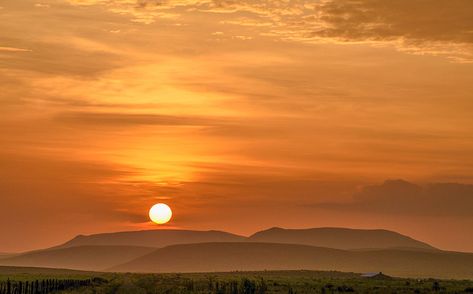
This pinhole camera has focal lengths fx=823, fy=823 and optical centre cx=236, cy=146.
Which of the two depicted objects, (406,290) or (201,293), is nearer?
(201,293)

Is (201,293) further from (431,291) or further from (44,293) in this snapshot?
(431,291)

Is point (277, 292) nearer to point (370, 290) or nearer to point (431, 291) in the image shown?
point (370, 290)

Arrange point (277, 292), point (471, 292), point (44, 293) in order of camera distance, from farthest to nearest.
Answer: point (471, 292)
point (277, 292)
point (44, 293)

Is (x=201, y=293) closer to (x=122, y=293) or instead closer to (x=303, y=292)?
(x=122, y=293)

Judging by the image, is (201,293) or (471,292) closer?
(201,293)

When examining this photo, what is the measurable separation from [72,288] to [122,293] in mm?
11239

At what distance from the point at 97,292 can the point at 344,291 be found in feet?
76.9

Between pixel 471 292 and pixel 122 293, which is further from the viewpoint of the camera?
pixel 471 292

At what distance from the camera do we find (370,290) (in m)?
81.0

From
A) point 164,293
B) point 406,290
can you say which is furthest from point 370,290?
point 164,293

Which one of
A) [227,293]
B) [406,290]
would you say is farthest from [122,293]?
[406,290]

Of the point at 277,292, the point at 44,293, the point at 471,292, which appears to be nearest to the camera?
the point at 44,293

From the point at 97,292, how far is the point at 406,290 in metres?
31.6

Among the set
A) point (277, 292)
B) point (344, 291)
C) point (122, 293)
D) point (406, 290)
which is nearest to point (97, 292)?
point (122, 293)
